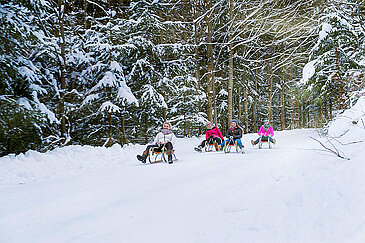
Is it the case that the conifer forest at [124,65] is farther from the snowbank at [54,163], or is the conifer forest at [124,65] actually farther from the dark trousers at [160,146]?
the dark trousers at [160,146]

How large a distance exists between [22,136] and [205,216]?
7268 millimetres

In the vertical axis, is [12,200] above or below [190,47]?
below

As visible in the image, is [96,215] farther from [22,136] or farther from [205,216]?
[22,136]

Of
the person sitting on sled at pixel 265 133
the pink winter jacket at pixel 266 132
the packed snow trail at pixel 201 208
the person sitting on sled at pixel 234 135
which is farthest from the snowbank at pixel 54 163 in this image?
the pink winter jacket at pixel 266 132

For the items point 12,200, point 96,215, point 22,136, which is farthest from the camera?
point 22,136

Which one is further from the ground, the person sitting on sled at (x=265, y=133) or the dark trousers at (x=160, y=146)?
the person sitting on sled at (x=265, y=133)

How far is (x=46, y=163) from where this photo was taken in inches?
231

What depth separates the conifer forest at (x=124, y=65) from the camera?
6668mm

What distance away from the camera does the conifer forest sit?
21.9 ft

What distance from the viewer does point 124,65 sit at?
12.3m

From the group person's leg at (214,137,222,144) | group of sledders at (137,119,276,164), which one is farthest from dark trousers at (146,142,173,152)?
person's leg at (214,137,222,144)

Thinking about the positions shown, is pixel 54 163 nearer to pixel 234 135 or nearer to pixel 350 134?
pixel 234 135

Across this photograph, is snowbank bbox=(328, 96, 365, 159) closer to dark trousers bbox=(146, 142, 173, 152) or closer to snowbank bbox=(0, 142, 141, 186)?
dark trousers bbox=(146, 142, 173, 152)

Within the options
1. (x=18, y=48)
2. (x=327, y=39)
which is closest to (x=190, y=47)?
(x=327, y=39)
